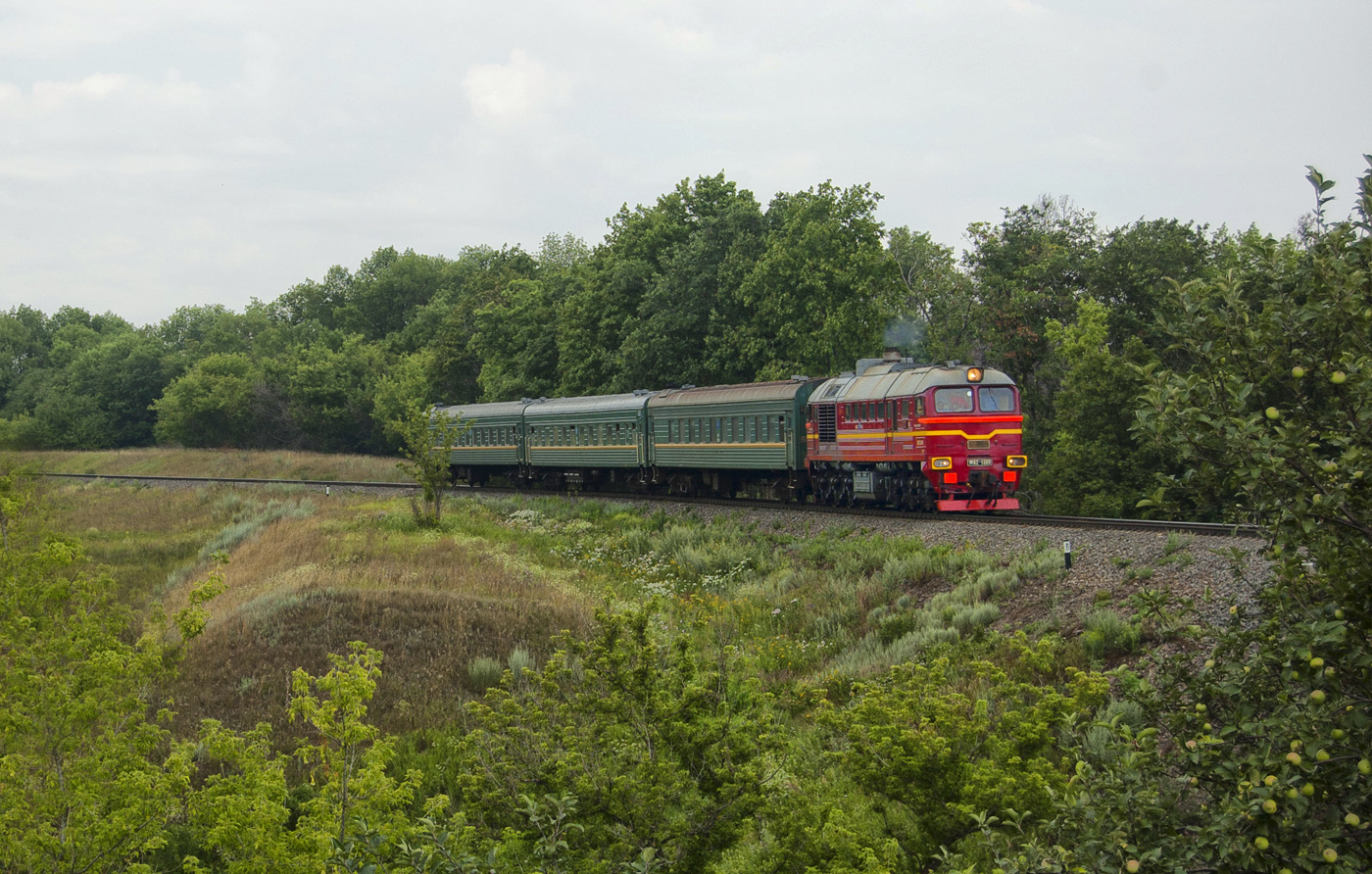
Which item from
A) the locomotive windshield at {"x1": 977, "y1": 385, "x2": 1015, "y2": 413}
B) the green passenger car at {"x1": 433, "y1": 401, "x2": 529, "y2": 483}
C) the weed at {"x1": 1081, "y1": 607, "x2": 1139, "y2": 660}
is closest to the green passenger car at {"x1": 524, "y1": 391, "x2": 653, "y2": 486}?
the green passenger car at {"x1": 433, "y1": 401, "x2": 529, "y2": 483}

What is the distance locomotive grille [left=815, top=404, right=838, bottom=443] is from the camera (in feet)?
88.0

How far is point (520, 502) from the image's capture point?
36.9 m

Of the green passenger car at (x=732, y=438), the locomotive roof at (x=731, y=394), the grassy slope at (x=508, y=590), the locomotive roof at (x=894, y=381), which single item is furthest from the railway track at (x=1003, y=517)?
the locomotive roof at (x=731, y=394)

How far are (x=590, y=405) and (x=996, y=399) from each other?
60.8ft

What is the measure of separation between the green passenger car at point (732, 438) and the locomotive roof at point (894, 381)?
1.19 m

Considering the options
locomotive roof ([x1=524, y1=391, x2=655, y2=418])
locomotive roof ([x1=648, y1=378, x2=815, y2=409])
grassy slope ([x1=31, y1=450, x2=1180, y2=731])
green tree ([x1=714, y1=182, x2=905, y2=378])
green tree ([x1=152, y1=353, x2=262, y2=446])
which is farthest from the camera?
green tree ([x1=152, y1=353, x2=262, y2=446])

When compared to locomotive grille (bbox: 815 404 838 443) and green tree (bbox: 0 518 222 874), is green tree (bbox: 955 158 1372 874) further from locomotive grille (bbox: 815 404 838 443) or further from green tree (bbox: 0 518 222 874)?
locomotive grille (bbox: 815 404 838 443)

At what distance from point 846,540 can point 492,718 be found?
15238 millimetres

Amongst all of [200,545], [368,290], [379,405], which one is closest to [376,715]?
[200,545]

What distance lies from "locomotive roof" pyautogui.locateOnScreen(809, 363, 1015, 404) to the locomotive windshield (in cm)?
15

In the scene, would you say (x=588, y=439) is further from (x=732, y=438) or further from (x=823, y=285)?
(x=823, y=285)

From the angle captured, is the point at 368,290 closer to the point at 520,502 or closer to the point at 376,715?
the point at 520,502

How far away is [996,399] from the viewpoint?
929 inches

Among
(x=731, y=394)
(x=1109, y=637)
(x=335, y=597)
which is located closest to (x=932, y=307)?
(x=731, y=394)
